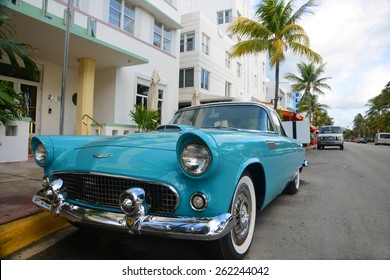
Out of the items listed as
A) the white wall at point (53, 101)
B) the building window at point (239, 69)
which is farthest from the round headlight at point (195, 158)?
the building window at point (239, 69)

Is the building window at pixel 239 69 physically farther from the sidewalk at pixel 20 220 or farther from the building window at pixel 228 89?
the sidewalk at pixel 20 220

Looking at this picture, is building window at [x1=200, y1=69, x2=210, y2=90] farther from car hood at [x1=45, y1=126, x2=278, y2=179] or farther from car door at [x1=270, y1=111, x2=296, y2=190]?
car hood at [x1=45, y1=126, x2=278, y2=179]

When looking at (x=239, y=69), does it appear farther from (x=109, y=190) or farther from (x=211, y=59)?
(x=109, y=190)

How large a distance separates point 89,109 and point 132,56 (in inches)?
95.4

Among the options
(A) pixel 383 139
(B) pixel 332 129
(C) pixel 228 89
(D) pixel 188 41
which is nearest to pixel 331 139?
(B) pixel 332 129

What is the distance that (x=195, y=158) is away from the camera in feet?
6.13

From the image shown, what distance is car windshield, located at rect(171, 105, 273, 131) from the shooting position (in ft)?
10.8

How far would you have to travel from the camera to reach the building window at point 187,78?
58.0 ft

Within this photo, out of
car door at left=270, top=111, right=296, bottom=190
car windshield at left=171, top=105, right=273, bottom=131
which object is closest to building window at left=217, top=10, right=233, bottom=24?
car door at left=270, top=111, right=296, bottom=190

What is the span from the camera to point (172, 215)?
1.86 metres

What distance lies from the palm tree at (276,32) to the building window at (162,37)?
360 cm

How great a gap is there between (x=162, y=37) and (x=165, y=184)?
42.6 ft

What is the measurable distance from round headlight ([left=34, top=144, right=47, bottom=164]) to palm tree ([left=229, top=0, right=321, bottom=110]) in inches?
465
